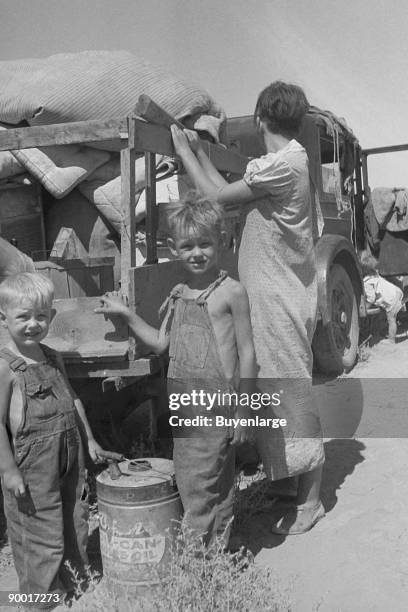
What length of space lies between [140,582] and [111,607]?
12.2 inches

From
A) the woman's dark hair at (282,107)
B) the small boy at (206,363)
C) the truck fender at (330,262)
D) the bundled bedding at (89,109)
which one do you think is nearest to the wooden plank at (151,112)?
the woman's dark hair at (282,107)

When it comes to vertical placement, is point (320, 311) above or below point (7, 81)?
below

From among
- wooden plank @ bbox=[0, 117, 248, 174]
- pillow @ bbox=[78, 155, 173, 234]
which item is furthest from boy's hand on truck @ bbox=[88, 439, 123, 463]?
pillow @ bbox=[78, 155, 173, 234]

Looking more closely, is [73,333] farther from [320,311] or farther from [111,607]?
[320,311]

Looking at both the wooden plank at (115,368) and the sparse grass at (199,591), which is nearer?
the sparse grass at (199,591)

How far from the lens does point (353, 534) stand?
2.90m

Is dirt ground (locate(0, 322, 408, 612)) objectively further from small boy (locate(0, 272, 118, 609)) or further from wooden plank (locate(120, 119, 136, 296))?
wooden plank (locate(120, 119, 136, 296))

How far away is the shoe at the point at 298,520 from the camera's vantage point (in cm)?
294

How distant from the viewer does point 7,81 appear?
13.5ft

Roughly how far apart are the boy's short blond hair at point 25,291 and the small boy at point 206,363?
490 mm

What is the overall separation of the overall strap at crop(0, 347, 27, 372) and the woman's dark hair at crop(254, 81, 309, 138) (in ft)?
4.49

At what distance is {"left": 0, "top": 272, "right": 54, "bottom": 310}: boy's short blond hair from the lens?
7.58 ft

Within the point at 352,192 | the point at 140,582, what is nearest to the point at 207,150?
the point at 140,582

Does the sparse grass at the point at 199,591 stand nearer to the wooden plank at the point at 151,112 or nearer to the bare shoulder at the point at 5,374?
Result: the bare shoulder at the point at 5,374
